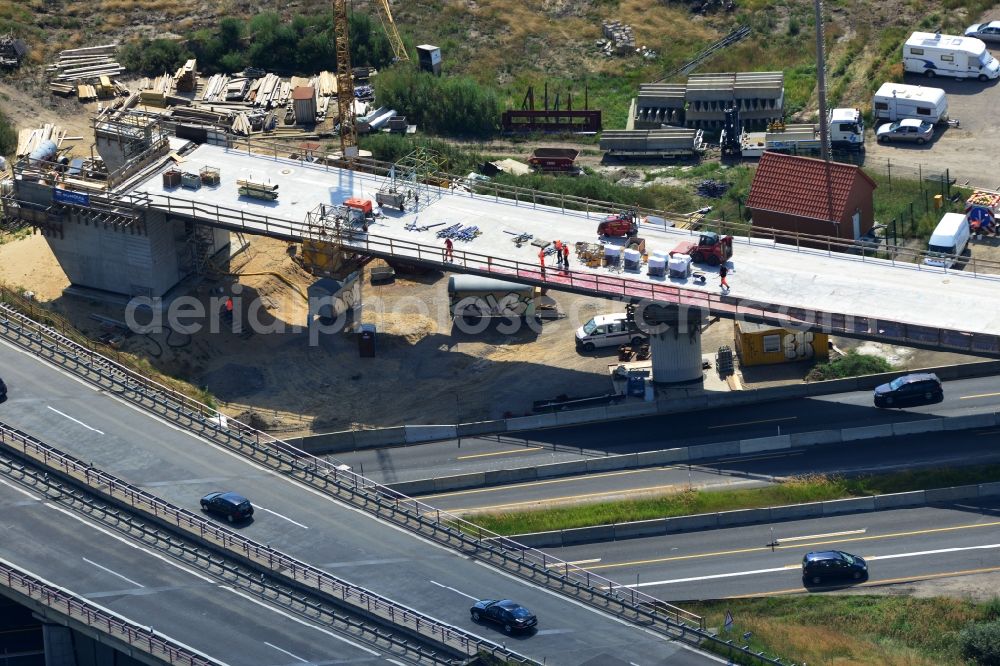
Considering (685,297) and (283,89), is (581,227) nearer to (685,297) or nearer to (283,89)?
(685,297)

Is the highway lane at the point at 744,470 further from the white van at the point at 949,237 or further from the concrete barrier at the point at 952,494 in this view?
the white van at the point at 949,237

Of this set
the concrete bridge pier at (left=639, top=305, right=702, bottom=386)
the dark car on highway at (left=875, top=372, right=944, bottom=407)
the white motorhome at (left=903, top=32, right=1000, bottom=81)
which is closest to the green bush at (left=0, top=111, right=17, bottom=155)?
the concrete bridge pier at (left=639, top=305, right=702, bottom=386)

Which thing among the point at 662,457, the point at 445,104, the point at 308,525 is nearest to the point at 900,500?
the point at 662,457

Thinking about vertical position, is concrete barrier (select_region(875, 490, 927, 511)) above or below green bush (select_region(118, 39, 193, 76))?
below

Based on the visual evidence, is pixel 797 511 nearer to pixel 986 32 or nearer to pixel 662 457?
pixel 662 457

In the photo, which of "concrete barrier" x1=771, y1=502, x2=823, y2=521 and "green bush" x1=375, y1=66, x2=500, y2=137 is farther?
"green bush" x1=375, y1=66, x2=500, y2=137

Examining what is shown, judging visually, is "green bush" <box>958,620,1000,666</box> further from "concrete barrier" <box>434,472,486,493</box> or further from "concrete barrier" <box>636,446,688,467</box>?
"concrete barrier" <box>434,472,486,493</box>
